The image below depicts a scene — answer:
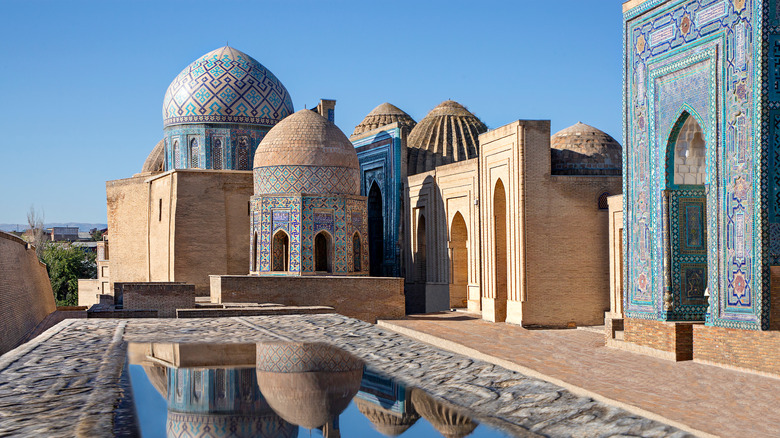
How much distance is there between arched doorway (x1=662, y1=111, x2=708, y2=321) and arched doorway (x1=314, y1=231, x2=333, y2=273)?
32.8 feet

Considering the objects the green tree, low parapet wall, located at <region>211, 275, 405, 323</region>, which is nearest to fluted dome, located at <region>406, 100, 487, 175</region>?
low parapet wall, located at <region>211, 275, 405, 323</region>

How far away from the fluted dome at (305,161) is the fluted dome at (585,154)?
17.6ft

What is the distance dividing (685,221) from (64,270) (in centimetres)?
2976

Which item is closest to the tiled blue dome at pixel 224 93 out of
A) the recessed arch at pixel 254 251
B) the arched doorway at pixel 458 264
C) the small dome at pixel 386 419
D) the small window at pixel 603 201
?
the recessed arch at pixel 254 251

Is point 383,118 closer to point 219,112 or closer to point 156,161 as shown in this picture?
point 219,112

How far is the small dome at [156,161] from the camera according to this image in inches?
1074

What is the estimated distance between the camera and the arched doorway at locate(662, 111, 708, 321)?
10219mm

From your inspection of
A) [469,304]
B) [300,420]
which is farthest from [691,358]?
[469,304]

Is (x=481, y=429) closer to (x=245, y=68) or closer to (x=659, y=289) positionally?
(x=659, y=289)

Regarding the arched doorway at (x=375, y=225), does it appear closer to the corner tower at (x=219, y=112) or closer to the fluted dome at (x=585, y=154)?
the corner tower at (x=219, y=112)

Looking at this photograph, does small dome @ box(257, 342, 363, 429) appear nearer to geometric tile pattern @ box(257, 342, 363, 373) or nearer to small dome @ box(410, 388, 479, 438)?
geometric tile pattern @ box(257, 342, 363, 373)

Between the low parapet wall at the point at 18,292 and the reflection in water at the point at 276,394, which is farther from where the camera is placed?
the low parapet wall at the point at 18,292

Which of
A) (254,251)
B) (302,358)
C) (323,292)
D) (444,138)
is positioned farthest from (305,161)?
(302,358)

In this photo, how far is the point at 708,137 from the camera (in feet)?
31.2
